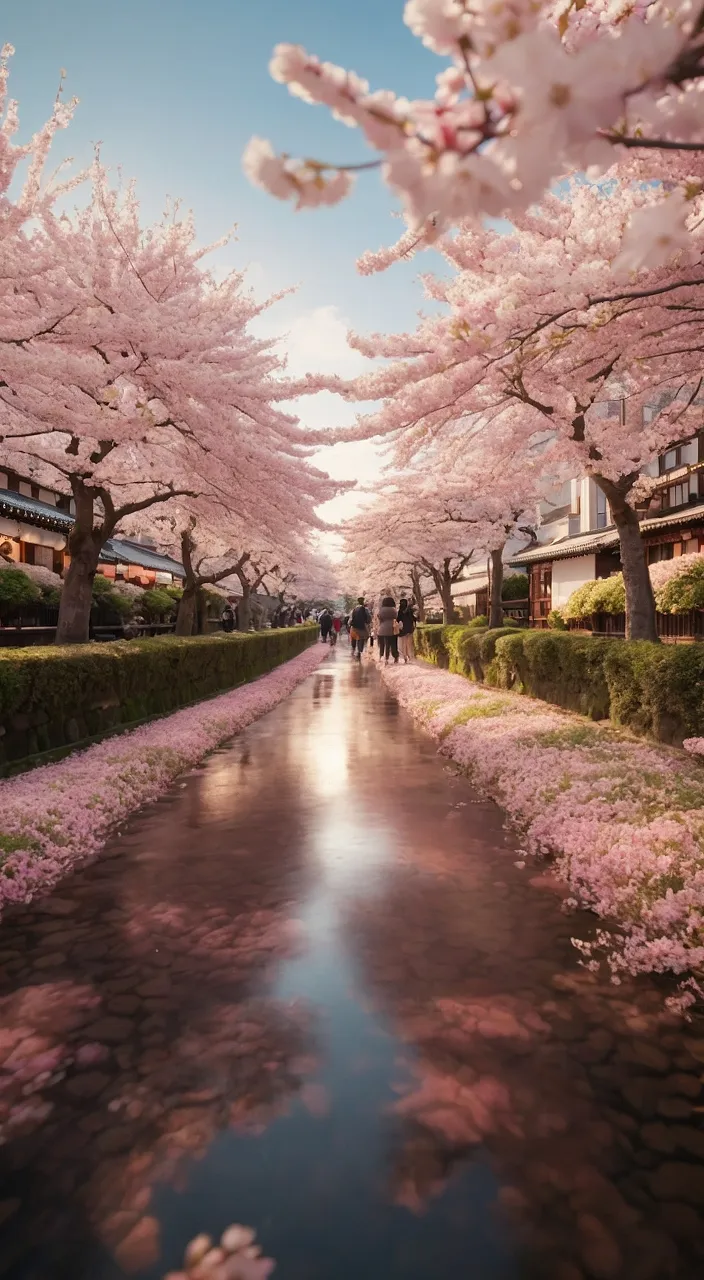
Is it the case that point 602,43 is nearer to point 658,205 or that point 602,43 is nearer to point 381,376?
point 658,205

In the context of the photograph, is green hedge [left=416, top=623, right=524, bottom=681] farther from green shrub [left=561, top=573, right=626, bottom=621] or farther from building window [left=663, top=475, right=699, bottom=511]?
building window [left=663, top=475, right=699, bottom=511]

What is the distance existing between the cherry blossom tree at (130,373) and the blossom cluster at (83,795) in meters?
3.32

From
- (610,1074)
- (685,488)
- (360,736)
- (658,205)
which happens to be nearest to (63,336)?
(360,736)

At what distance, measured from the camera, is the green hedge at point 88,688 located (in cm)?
788

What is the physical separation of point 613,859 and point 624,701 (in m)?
5.03

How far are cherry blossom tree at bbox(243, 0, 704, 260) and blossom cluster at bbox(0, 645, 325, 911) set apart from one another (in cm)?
449

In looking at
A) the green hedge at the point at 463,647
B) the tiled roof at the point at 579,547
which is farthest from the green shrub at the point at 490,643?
the tiled roof at the point at 579,547

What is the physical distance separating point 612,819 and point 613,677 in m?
4.50

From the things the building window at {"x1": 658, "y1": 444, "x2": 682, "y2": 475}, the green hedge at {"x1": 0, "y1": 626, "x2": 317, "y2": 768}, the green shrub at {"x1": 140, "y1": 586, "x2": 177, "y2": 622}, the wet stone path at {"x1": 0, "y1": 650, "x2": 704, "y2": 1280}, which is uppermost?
the building window at {"x1": 658, "y1": 444, "x2": 682, "y2": 475}

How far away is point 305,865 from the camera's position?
5195 mm

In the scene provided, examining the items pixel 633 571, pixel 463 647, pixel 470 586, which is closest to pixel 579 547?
pixel 463 647

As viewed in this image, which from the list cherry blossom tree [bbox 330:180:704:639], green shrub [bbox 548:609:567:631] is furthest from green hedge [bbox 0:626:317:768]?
green shrub [bbox 548:609:567:631]

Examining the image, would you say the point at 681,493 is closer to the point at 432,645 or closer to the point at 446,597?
the point at 432,645

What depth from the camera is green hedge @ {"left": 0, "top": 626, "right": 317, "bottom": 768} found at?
7.88 metres
